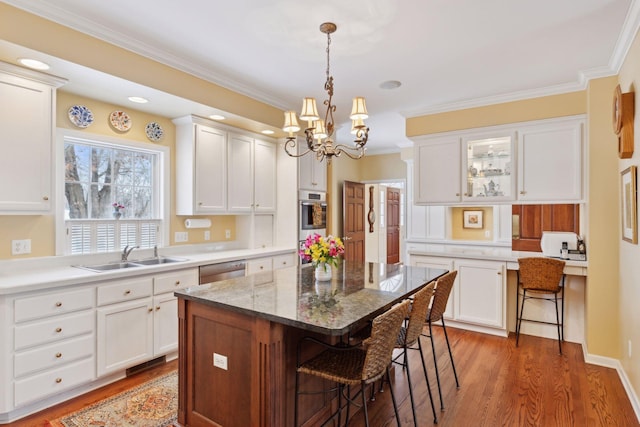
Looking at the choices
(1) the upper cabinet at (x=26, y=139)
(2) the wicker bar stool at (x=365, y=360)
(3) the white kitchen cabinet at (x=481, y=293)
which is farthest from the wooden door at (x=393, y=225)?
(1) the upper cabinet at (x=26, y=139)

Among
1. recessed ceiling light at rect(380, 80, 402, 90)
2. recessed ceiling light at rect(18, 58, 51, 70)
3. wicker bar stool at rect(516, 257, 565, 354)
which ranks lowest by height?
wicker bar stool at rect(516, 257, 565, 354)

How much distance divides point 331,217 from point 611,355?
147 inches

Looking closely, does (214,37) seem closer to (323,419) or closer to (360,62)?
(360,62)

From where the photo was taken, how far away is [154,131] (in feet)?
12.0

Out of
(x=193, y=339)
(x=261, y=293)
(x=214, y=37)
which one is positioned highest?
(x=214, y=37)

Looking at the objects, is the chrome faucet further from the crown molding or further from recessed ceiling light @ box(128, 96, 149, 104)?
the crown molding

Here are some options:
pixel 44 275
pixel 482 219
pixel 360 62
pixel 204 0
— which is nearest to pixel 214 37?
pixel 204 0

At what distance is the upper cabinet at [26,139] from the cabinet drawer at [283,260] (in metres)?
2.33

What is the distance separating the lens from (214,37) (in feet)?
8.81

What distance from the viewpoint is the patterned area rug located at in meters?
2.28

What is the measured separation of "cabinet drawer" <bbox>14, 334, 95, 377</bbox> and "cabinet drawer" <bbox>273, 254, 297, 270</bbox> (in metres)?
2.06

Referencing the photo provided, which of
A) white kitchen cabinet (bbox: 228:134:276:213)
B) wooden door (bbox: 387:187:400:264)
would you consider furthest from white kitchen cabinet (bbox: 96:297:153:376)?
wooden door (bbox: 387:187:400:264)

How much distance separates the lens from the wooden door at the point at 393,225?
27.2 ft

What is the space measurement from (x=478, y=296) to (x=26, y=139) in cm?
440
